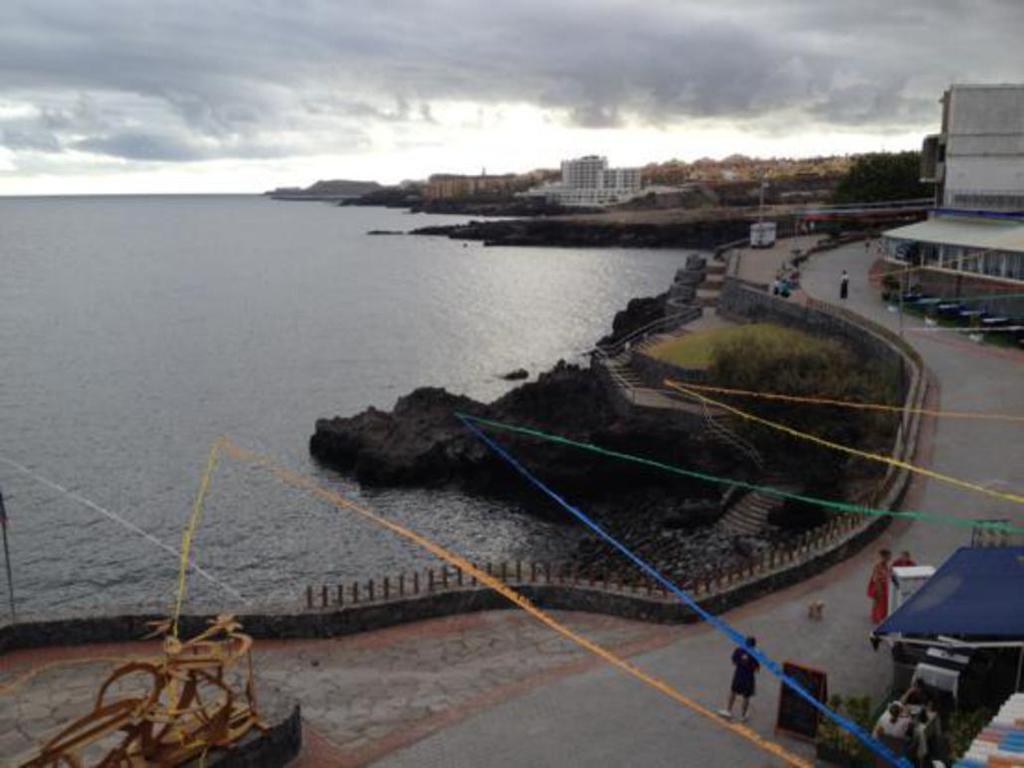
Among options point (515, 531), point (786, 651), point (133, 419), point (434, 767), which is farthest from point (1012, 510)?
point (133, 419)

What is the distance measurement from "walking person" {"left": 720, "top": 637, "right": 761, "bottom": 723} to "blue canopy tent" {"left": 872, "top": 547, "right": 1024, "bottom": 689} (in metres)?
1.49

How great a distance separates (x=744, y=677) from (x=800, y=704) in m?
0.71

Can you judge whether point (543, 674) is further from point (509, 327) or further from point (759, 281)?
point (509, 327)

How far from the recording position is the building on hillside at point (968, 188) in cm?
3941

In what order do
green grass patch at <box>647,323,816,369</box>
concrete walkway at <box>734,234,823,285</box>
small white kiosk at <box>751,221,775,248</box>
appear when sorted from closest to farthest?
green grass patch at <box>647,323,816,369</box> → concrete walkway at <box>734,234,823,285</box> → small white kiosk at <box>751,221,775,248</box>

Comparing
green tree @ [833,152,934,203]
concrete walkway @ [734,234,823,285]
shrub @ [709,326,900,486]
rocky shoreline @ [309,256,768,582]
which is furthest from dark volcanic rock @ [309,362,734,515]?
green tree @ [833,152,934,203]

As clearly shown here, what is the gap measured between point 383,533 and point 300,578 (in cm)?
382

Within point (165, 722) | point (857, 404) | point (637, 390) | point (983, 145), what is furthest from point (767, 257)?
point (165, 722)

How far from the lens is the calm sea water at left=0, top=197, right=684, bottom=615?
2914 centimetres

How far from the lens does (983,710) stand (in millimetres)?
11086

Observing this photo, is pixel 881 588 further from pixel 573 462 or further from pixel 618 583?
pixel 573 462

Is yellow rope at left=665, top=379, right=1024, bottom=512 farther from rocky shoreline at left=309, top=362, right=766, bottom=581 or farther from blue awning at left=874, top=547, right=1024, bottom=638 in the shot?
blue awning at left=874, top=547, right=1024, bottom=638

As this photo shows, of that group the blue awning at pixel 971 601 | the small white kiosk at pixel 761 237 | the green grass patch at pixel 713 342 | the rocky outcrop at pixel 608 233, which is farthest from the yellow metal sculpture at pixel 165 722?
the rocky outcrop at pixel 608 233

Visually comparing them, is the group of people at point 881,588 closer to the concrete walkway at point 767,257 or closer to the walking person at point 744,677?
the walking person at point 744,677
